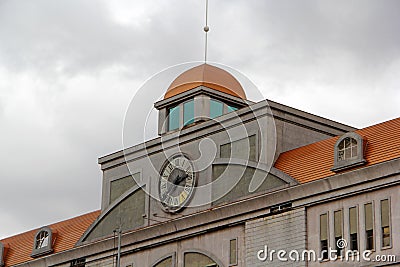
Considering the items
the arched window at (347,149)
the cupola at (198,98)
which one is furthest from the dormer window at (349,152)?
the cupola at (198,98)

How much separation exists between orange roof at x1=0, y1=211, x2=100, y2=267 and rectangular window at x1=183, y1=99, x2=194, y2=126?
33.0ft

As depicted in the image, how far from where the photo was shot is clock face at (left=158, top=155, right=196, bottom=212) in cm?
6562

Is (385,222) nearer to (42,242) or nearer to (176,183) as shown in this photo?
(176,183)

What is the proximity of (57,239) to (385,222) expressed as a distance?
2849 centimetres

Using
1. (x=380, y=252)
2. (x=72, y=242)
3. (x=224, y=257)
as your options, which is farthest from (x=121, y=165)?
(x=380, y=252)

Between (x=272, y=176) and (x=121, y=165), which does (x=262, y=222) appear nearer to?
(x=272, y=176)

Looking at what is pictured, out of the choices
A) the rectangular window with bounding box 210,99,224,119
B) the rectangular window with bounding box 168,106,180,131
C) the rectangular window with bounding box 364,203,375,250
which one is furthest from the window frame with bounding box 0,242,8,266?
the rectangular window with bounding box 364,203,375,250

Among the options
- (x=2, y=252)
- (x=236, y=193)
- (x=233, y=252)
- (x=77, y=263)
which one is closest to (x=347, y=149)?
(x=236, y=193)

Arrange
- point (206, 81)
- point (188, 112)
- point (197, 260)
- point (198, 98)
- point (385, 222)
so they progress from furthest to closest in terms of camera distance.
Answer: point (206, 81) → point (188, 112) → point (198, 98) → point (197, 260) → point (385, 222)

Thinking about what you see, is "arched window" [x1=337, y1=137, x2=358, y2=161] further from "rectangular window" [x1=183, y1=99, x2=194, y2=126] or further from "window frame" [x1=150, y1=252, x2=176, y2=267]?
"rectangular window" [x1=183, y1=99, x2=194, y2=126]

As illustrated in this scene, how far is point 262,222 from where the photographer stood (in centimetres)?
6022

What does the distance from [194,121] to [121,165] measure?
5.45 m

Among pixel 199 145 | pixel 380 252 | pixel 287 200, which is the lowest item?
pixel 380 252

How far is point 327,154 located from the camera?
196 ft
